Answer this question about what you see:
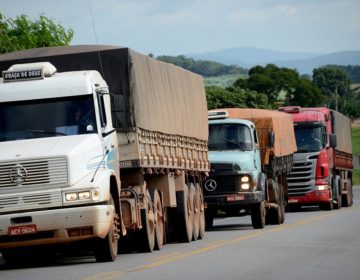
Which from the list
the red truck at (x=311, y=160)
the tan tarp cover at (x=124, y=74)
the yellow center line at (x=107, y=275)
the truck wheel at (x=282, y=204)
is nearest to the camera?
the yellow center line at (x=107, y=275)

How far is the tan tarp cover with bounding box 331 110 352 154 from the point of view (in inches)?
1847

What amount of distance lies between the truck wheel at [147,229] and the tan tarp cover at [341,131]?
24.9 m

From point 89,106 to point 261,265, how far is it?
12.3ft

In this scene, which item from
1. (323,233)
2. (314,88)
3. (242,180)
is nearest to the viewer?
(323,233)

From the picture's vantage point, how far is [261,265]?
17031 millimetres

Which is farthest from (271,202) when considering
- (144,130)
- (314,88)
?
(314,88)

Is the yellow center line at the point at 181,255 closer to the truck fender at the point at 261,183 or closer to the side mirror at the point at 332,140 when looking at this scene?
the truck fender at the point at 261,183

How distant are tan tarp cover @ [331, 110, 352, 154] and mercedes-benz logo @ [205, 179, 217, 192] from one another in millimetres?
17108

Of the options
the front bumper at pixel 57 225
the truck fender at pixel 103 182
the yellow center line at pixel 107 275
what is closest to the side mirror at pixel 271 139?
the truck fender at pixel 103 182

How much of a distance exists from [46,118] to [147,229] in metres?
3.56

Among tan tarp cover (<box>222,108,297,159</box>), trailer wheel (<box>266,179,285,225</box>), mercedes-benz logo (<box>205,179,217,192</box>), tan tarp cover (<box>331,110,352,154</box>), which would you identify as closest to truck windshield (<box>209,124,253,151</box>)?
mercedes-benz logo (<box>205,179,217,192</box>)

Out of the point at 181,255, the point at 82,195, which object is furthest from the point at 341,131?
the point at 82,195

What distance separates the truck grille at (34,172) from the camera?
1770cm

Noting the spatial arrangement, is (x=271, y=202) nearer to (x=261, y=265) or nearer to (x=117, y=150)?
(x=117, y=150)
